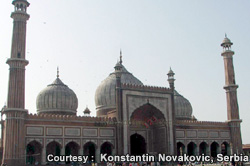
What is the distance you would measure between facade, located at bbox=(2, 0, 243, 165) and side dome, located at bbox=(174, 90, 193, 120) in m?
0.11

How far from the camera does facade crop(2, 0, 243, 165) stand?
2256 cm

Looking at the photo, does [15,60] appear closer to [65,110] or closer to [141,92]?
[65,110]

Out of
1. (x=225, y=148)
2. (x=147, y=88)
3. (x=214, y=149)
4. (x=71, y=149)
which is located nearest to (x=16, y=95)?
(x=71, y=149)

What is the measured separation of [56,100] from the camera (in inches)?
1124

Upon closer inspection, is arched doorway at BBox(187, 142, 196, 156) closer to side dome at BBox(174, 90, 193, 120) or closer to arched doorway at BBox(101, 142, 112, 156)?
side dome at BBox(174, 90, 193, 120)

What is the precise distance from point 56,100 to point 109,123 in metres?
5.51

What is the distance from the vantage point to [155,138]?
2875cm

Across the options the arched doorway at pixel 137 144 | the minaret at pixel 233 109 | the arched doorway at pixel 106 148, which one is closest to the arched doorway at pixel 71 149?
the arched doorway at pixel 106 148

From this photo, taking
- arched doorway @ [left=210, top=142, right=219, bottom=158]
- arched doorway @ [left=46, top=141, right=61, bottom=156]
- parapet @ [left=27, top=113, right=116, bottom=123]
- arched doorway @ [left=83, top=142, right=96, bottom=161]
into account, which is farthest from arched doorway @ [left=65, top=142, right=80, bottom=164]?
arched doorway @ [left=210, top=142, right=219, bottom=158]

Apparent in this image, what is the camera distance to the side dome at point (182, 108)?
116ft

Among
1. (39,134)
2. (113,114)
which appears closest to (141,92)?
(113,114)

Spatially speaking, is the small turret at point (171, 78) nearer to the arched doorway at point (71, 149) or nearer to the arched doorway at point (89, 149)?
the arched doorway at point (89, 149)

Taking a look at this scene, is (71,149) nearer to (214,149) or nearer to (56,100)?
(56,100)

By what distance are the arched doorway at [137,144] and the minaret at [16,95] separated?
10163 mm
